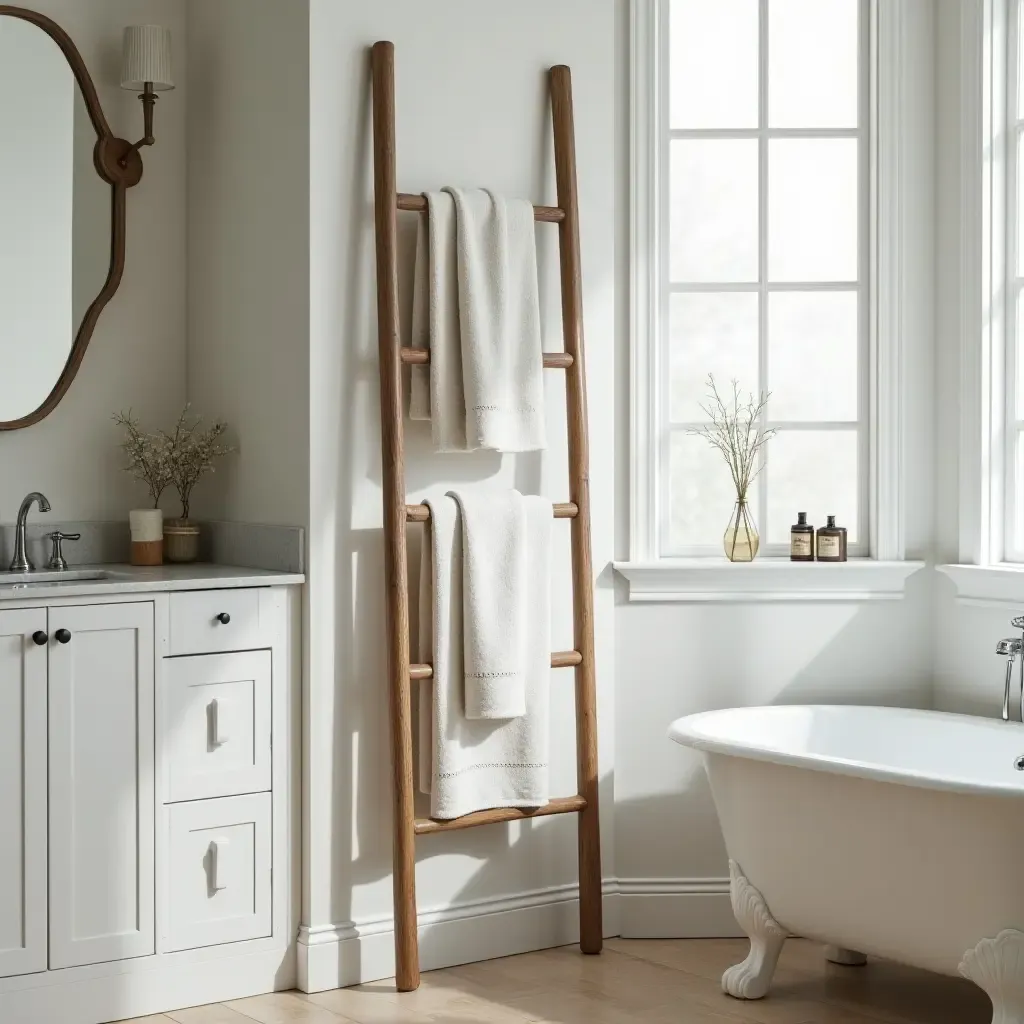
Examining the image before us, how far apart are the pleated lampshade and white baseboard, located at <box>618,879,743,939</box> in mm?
2258

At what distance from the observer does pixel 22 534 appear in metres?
3.32

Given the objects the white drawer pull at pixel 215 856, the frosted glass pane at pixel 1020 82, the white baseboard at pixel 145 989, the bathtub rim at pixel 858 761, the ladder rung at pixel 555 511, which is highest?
the frosted glass pane at pixel 1020 82

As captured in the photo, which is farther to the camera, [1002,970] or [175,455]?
[175,455]

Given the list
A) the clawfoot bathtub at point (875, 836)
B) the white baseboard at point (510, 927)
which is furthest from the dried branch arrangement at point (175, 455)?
the clawfoot bathtub at point (875, 836)

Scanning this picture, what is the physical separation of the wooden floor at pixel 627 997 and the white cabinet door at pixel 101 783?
0.75ft

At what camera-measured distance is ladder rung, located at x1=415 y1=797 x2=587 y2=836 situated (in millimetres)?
3127

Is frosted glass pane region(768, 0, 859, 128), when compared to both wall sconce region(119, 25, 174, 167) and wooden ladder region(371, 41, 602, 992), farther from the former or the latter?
wall sconce region(119, 25, 174, 167)

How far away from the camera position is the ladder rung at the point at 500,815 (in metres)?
3.13

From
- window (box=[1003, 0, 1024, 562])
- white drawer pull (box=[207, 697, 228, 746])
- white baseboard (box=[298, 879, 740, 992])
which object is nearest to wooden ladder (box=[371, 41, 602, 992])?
white baseboard (box=[298, 879, 740, 992])

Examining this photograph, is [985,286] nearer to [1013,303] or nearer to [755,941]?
[1013,303]

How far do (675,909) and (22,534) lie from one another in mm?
1814

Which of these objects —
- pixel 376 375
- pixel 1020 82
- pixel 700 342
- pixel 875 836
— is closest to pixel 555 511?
pixel 376 375

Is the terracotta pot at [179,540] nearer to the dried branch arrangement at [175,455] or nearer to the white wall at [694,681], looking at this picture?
the dried branch arrangement at [175,455]

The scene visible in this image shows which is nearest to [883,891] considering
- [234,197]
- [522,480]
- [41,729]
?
[522,480]
